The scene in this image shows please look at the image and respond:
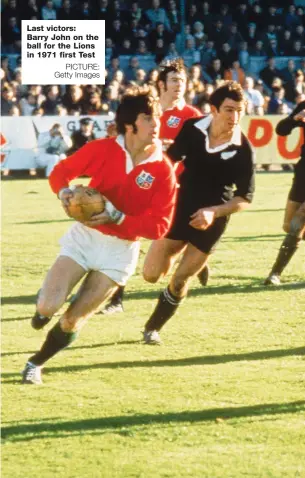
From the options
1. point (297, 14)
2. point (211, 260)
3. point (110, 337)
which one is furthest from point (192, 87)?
point (110, 337)

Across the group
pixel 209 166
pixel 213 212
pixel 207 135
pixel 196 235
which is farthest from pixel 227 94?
pixel 196 235

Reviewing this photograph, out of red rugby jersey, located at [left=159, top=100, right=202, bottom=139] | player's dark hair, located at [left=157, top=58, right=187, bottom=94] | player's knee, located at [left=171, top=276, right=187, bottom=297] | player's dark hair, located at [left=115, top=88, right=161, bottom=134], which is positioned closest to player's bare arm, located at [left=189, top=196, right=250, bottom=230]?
player's knee, located at [left=171, top=276, right=187, bottom=297]

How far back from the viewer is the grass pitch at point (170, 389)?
241 inches

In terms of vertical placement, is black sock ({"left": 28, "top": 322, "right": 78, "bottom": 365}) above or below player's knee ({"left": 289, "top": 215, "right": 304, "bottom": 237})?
above

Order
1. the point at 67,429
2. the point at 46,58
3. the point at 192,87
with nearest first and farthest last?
the point at 67,429 < the point at 46,58 < the point at 192,87

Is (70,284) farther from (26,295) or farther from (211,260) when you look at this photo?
(211,260)

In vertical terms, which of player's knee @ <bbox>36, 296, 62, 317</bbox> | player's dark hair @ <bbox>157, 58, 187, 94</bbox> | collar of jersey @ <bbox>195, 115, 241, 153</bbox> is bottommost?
player's knee @ <bbox>36, 296, 62, 317</bbox>

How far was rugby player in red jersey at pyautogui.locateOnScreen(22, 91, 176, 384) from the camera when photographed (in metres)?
7.22

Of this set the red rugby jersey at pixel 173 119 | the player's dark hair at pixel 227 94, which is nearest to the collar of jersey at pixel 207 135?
the player's dark hair at pixel 227 94

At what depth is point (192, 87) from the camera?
23688 millimetres

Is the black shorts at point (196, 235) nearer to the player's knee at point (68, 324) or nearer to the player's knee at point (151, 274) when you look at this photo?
the player's knee at point (151, 274)

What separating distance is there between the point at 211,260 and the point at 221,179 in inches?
176

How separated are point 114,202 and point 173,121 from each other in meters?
2.91

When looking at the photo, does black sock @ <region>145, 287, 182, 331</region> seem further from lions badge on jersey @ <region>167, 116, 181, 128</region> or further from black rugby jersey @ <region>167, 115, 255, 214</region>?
lions badge on jersey @ <region>167, 116, 181, 128</region>
